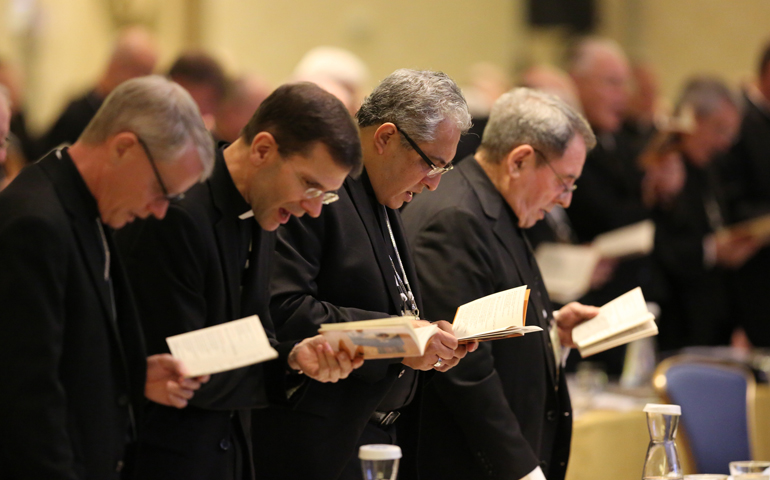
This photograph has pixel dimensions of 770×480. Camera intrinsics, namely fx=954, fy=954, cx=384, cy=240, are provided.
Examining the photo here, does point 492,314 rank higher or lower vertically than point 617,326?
higher

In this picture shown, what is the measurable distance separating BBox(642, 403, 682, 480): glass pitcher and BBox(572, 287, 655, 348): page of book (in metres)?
0.33

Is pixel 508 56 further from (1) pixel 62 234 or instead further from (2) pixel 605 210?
(1) pixel 62 234

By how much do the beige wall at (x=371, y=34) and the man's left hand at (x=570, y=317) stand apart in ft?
17.9

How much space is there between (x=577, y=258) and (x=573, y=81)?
195cm

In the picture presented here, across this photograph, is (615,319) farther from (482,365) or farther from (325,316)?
(325,316)

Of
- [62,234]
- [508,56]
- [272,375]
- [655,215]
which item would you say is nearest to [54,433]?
[62,234]

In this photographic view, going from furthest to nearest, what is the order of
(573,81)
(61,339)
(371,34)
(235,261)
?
(371,34) < (573,81) < (235,261) < (61,339)

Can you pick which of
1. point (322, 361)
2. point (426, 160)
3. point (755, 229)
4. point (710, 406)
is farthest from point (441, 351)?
point (755, 229)

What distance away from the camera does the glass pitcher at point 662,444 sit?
2674mm

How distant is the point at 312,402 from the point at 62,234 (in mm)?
900

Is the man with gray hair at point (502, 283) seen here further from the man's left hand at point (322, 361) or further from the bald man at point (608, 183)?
the bald man at point (608, 183)

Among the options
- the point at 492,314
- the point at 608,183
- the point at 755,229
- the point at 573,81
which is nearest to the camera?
the point at 492,314

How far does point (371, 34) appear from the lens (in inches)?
390

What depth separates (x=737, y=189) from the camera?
6.46 m
